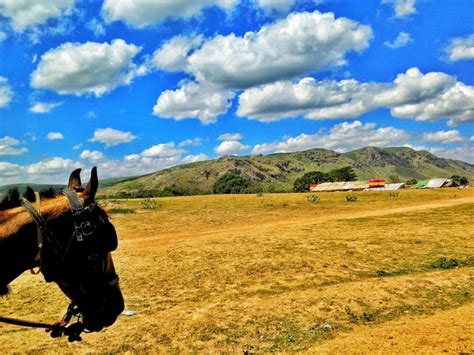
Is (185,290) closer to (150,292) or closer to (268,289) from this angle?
(150,292)

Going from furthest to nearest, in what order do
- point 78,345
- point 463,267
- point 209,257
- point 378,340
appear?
point 209,257 < point 463,267 < point 78,345 < point 378,340

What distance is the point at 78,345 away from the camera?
28.5ft

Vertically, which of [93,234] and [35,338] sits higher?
[93,234]

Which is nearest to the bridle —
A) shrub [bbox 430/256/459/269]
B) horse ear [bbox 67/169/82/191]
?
horse ear [bbox 67/169/82/191]

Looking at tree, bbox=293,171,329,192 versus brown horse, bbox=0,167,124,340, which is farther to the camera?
tree, bbox=293,171,329,192

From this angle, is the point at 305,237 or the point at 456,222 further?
the point at 456,222

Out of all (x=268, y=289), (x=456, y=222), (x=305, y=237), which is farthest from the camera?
(x=456, y=222)

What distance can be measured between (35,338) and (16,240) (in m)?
7.55

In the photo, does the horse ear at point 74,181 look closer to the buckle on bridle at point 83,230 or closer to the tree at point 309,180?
the buckle on bridle at point 83,230

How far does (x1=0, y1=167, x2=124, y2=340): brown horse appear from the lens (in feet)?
10.3

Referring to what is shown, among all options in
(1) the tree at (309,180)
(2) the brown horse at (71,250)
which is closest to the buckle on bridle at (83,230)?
(2) the brown horse at (71,250)

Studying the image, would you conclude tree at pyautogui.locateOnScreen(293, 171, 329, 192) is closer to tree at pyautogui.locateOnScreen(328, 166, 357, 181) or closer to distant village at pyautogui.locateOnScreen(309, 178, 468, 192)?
tree at pyautogui.locateOnScreen(328, 166, 357, 181)

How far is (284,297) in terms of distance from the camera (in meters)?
11.6

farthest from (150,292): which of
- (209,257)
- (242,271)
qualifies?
(209,257)
